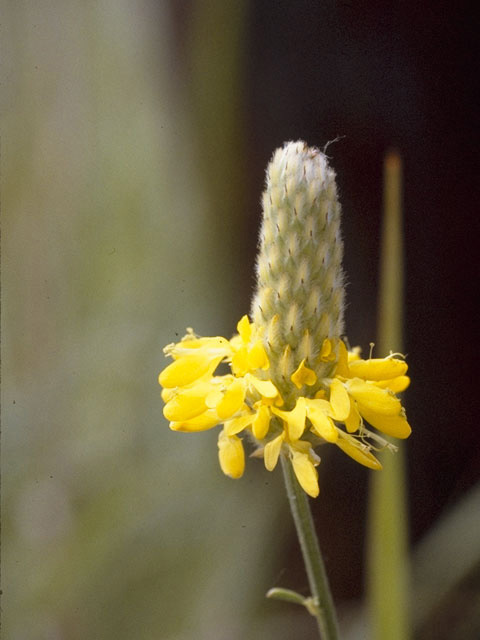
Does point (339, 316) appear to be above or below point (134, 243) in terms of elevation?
below

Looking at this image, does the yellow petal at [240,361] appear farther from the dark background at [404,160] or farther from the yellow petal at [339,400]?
the dark background at [404,160]

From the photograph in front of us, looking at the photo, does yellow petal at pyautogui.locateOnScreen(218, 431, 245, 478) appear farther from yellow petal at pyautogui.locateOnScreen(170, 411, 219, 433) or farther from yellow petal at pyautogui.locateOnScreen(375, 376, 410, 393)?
yellow petal at pyautogui.locateOnScreen(375, 376, 410, 393)

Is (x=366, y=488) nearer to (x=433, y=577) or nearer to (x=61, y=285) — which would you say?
(x=433, y=577)

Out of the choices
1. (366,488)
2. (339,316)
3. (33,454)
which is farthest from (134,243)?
(339,316)

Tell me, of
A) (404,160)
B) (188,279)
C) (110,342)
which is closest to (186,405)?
(404,160)

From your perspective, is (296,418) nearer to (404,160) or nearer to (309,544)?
(309,544)

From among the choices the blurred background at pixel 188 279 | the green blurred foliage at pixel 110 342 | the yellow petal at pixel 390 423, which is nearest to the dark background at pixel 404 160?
the blurred background at pixel 188 279
